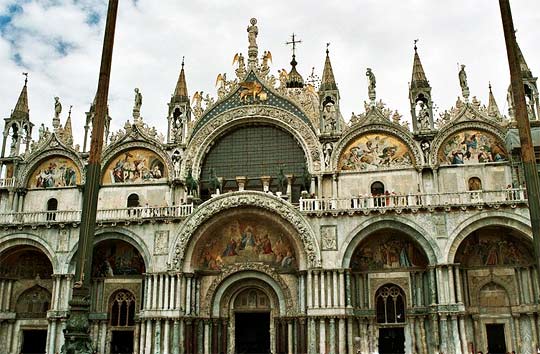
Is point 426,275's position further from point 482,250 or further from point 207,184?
point 207,184

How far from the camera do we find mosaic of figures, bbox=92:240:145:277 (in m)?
30.4

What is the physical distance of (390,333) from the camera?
2769 cm

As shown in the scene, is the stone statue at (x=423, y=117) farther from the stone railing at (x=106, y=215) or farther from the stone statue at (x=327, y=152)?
the stone railing at (x=106, y=215)

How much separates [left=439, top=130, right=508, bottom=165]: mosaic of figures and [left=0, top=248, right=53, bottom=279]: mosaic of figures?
22152 millimetres

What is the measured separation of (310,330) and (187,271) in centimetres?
677

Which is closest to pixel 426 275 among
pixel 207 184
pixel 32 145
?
pixel 207 184

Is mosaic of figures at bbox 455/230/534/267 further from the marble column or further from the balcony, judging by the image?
→ the marble column

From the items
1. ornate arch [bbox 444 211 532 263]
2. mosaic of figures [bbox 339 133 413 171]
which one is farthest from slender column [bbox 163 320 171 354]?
ornate arch [bbox 444 211 532 263]

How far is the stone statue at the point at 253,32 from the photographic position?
111ft

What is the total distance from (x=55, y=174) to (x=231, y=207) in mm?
11809

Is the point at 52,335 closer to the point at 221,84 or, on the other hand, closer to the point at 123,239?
the point at 123,239

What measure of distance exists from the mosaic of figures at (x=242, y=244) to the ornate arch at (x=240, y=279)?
1.90ft

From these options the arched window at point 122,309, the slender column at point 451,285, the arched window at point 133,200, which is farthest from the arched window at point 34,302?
the slender column at point 451,285

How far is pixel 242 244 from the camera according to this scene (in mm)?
29422
